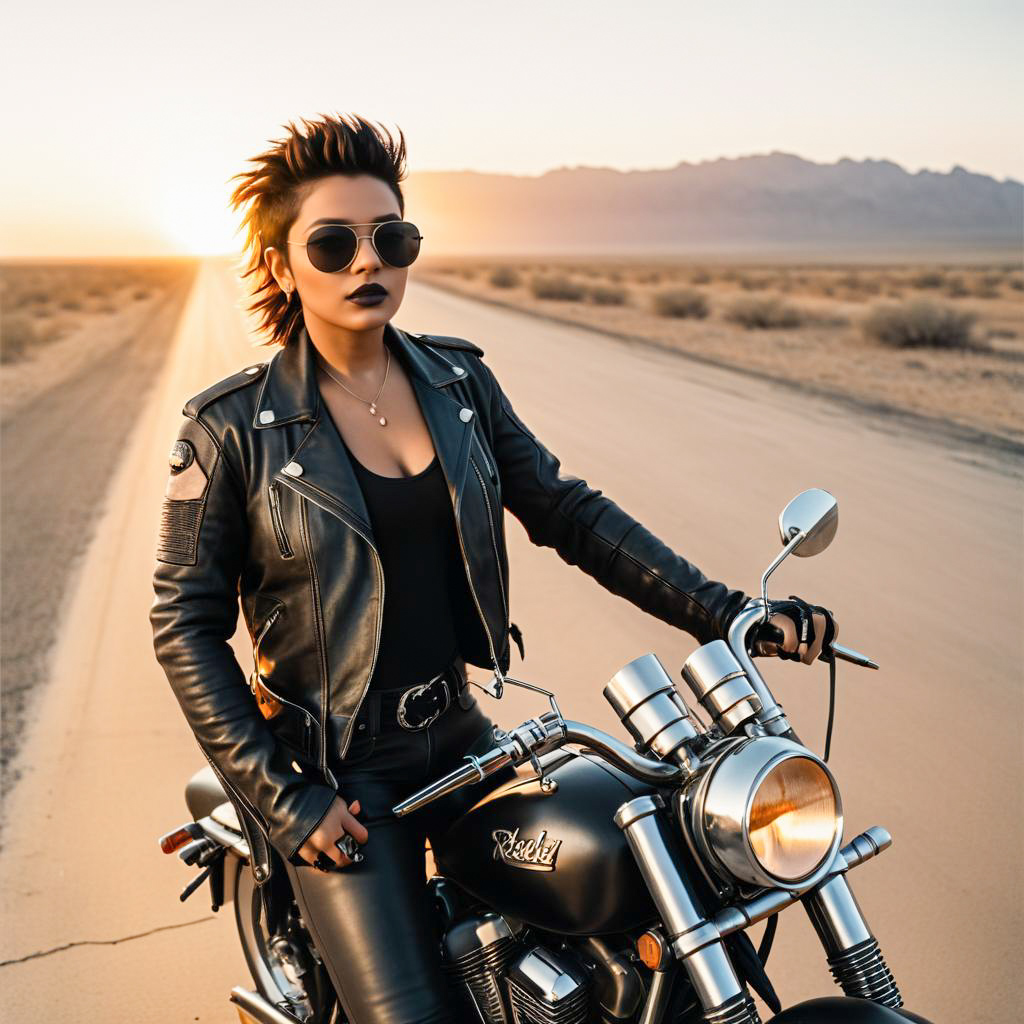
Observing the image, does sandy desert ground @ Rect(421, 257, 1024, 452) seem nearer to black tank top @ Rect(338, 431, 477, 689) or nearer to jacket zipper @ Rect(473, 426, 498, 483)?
jacket zipper @ Rect(473, 426, 498, 483)

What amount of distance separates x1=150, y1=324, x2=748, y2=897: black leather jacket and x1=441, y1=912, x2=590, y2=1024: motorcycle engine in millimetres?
377

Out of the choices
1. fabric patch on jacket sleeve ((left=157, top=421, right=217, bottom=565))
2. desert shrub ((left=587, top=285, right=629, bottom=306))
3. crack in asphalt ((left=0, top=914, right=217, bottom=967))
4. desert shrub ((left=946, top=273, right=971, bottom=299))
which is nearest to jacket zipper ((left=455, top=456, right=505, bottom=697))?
fabric patch on jacket sleeve ((left=157, top=421, right=217, bottom=565))

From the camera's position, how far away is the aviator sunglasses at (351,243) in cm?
228

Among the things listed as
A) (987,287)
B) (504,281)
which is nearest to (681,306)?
(987,287)

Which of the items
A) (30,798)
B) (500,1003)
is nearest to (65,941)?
(30,798)

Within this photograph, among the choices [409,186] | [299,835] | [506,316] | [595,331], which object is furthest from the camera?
[506,316]

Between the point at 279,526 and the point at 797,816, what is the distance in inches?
45.1

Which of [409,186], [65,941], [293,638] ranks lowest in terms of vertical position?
[65,941]

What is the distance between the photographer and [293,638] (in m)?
2.26

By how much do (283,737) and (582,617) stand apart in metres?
4.12

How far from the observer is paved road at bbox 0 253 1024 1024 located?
3459 millimetres

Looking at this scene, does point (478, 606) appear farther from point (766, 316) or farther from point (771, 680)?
point (766, 316)

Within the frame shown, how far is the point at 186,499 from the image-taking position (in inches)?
87.2

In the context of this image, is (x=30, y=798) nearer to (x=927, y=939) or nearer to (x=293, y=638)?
(x=293, y=638)
